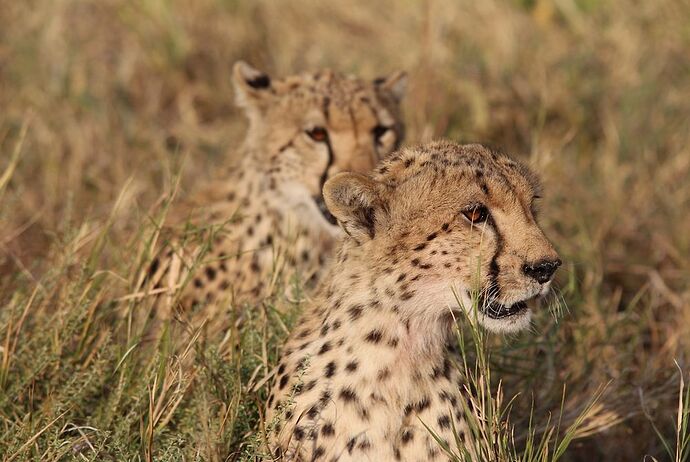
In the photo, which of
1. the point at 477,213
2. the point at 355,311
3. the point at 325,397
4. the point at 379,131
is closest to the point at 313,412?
the point at 325,397

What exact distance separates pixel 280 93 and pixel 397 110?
482 millimetres

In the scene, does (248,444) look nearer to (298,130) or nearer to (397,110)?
(298,130)

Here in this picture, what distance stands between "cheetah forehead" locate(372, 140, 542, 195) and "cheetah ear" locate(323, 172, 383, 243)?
8cm

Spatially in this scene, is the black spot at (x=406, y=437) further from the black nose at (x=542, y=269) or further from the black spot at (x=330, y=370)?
the black nose at (x=542, y=269)

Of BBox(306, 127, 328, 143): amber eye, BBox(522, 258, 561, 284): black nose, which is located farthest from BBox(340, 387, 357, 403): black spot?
BBox(306, 127, 328, 143): amber eye

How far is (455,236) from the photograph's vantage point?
2762 mm

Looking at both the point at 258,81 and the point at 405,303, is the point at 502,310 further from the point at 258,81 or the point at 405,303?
the point at 258,81

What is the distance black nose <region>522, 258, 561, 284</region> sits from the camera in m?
2.68

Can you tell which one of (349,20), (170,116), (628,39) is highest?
(628,39)

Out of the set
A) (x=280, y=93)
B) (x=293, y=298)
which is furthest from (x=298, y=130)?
(x=293, y=298)

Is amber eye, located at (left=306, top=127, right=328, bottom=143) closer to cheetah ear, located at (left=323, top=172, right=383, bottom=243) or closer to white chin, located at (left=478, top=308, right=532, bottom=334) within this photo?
Answer: cheetah ear, located at (left=323, top=172, right=383, bottom=243)

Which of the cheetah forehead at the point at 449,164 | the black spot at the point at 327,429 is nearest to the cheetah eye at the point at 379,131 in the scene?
the cheetah forehead at the point at 449,164

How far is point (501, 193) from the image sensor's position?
9.12 ft

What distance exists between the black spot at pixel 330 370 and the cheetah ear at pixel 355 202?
1.06 feet
